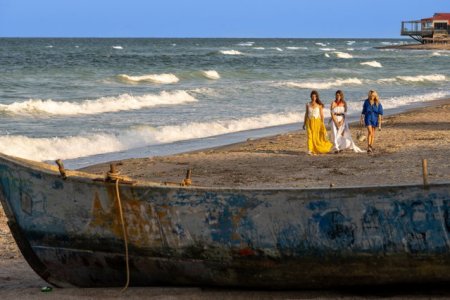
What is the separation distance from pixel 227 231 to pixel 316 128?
7.54 meters

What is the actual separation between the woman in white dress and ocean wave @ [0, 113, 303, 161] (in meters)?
4.24

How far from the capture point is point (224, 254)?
20.6 ft

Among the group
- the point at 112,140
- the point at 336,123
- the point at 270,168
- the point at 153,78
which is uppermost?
the point at 336,123

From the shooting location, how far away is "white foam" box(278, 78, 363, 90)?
3425 centimetres

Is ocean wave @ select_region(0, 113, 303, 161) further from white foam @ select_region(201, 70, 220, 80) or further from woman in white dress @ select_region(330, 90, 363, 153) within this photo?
white foam @ select_region(201, 70, 220, 80)

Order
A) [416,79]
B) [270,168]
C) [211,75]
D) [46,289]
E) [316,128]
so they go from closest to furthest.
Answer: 1. [46,289]
2. [270,168]
3. [316,128]
4. [416,79]
5. [211,75]

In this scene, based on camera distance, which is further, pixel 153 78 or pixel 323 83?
pixel 153 78

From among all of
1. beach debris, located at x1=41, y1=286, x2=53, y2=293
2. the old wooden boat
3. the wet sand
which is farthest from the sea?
the old wooden boat

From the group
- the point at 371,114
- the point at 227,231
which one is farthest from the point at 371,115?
the point at 227,231

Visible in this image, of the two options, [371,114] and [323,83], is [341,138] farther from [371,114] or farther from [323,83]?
[323,83]

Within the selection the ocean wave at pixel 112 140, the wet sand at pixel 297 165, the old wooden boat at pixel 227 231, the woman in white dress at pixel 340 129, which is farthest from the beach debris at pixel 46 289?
the ocean wave at pixel 112 140

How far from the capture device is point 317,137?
1367 cm

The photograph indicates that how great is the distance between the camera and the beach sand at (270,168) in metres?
7.15
